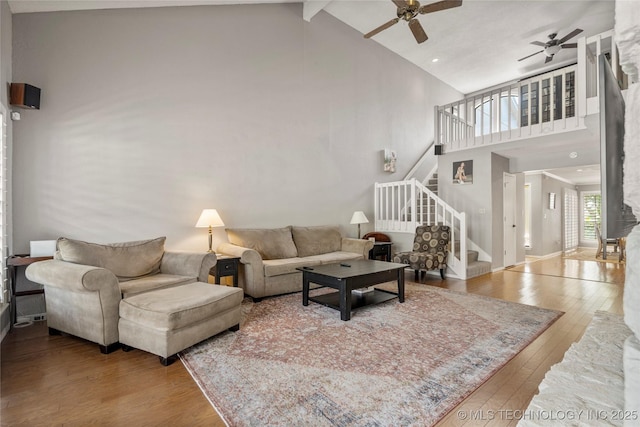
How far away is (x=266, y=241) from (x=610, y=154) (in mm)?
4181

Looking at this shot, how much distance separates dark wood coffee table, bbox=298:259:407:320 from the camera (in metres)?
3.28

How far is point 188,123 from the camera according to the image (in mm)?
4465

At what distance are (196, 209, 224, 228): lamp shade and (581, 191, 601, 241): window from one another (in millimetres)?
11481

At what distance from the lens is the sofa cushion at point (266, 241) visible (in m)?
4.62

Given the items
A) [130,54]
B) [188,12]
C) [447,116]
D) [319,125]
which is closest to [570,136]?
[447,116]

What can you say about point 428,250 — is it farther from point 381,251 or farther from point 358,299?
point 358,299

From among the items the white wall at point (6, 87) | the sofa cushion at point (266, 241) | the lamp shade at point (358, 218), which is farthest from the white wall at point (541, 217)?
the white wall at point (6, 87)

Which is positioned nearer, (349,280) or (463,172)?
(349,280)

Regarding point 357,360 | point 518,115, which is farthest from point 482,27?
point 357,360

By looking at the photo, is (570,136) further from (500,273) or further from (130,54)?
(130,54)

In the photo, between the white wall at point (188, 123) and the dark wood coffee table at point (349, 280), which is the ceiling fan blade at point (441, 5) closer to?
the white wall at point (188, 123)

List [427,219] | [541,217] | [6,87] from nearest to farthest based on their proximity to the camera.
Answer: [6,87] → [427,219] → [541,217]

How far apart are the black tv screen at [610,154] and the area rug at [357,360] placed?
136cm

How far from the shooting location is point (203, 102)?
4.61 m
